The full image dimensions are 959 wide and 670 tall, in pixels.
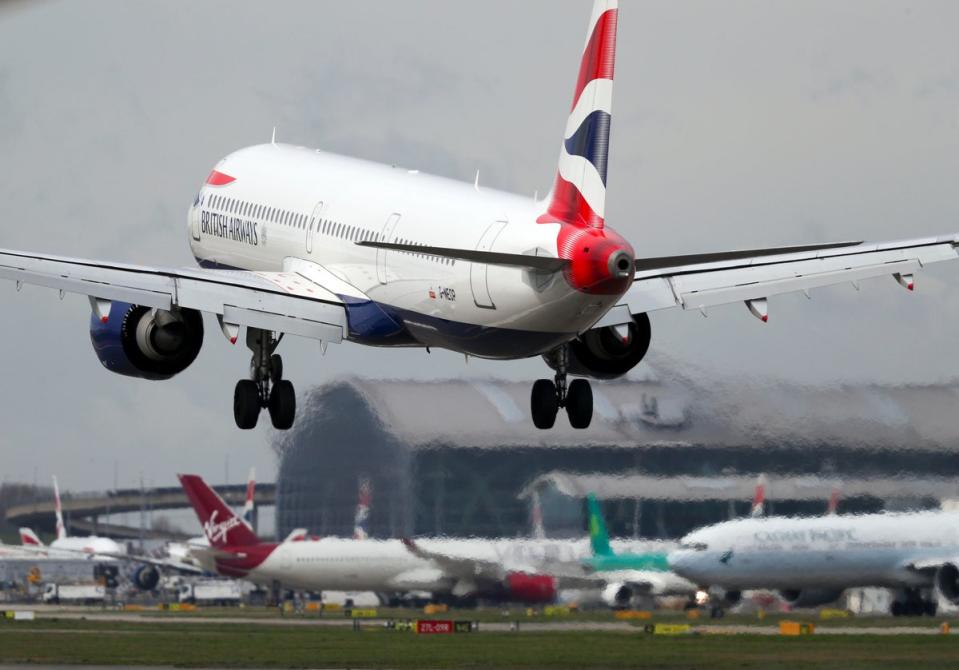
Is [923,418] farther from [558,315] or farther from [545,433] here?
[558,315]

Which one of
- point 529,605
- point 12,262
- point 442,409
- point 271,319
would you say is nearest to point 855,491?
Answer: point 442,409

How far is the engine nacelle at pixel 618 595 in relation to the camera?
64.9 meters

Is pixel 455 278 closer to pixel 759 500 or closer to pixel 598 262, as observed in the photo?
pixel 598 262

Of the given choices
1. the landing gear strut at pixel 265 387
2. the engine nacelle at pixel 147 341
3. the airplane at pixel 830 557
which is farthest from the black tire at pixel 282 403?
the airplane at pixel 830 557

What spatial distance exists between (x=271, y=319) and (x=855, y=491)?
2364 centimetres

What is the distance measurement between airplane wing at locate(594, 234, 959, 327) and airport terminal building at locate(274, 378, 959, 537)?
15156 millimetres

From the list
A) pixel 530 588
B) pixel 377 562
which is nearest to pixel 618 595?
pixel 530 588

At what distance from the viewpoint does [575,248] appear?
30.6 metres

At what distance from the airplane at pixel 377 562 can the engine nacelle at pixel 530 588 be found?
0.11 feet

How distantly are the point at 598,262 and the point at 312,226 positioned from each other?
1092 cm

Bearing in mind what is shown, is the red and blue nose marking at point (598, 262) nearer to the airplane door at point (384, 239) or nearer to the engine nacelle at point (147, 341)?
the airplane door at point (384, 239)

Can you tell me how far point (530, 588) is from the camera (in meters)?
66.0

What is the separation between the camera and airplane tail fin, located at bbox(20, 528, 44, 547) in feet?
346

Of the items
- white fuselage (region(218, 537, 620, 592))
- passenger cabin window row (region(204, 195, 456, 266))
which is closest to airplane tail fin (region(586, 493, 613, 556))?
white fuselage (region(218, 537, 620, 592))
